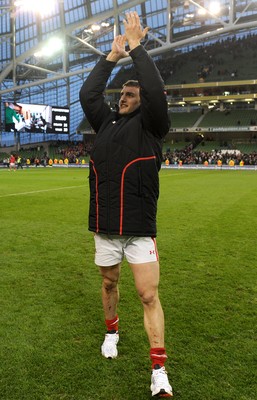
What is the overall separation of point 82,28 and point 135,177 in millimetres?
42442

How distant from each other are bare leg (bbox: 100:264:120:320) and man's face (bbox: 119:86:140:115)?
3.88ft

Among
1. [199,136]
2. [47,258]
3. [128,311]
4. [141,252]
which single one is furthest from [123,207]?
[199,136]

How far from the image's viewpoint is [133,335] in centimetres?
360

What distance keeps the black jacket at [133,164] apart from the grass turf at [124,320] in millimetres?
1060

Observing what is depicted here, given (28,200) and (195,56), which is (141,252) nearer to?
(28,200)

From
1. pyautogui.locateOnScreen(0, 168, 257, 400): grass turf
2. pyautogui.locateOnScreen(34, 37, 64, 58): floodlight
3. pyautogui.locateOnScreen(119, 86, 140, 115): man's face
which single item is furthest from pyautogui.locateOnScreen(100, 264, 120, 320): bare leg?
pyautogui.locateOnScreen(34, 37, 64, 58): floodlight

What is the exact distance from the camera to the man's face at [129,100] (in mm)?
2975

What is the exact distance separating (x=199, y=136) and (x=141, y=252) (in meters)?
55.5

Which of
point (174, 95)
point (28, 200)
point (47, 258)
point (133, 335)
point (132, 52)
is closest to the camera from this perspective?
point (132, 52)

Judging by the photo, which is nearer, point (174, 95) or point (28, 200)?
point (28, 200)

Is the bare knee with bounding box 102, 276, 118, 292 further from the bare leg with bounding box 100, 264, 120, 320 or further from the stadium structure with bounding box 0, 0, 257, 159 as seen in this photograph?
the stadium structure with bounding box 0, 0, 257, 159

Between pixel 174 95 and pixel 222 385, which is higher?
pixel 174 95

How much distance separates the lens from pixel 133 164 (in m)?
2.86

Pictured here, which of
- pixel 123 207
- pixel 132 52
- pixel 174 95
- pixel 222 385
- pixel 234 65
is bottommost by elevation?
pixel 222 385
